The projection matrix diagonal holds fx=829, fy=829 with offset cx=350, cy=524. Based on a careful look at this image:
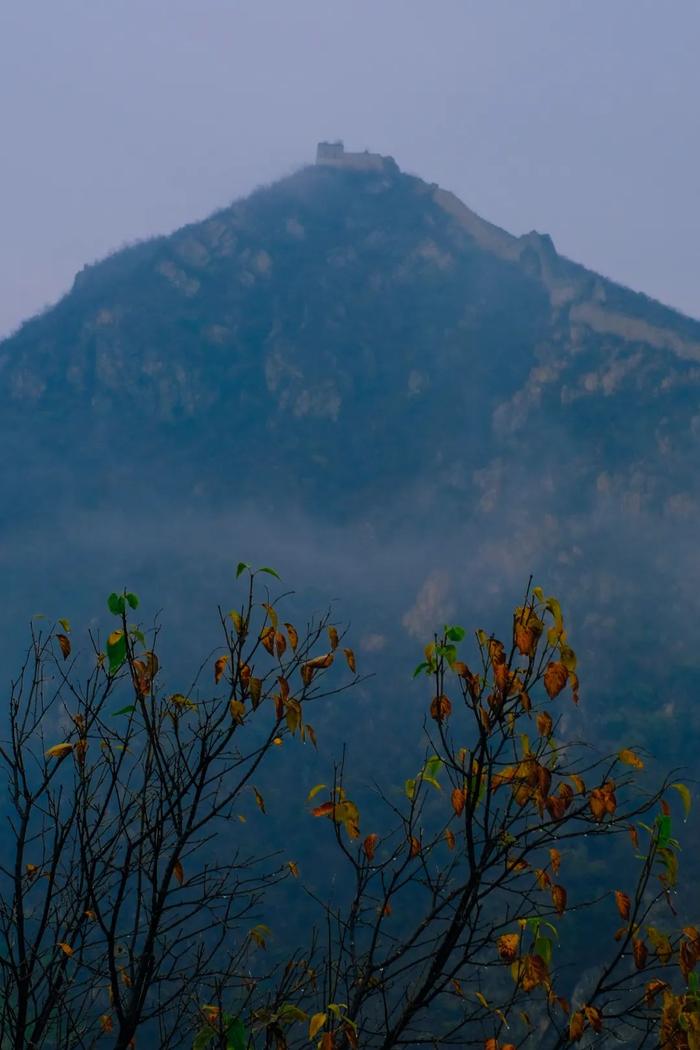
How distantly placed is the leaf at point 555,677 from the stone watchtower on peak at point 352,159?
88.9 metres

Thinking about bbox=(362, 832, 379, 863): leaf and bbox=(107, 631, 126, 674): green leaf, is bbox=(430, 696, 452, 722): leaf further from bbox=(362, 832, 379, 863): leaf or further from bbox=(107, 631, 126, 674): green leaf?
A: bbox=(107, 631, 126, 674): green leaf

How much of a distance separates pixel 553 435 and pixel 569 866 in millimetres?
35207

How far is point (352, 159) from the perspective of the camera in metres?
84.8

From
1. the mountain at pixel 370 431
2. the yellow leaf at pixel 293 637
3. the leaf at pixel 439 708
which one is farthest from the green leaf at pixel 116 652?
the mountain at pixel 370 431

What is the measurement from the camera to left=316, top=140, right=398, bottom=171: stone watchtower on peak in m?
83.8

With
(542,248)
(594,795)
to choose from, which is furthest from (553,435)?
(594,795)

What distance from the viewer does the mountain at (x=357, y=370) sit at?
60562 mm

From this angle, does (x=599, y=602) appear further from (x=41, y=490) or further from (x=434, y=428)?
(x=41, y=490)

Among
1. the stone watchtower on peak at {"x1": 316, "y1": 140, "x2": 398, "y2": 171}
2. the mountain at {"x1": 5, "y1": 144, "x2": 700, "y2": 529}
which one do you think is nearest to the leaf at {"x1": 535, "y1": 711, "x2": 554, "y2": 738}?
the mountain at {"x1": 5, "y1": 144, "x2": 700, "y2": 529}

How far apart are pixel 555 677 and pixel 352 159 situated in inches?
3562

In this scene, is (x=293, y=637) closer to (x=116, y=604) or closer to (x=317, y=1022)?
(x=116, y=604)

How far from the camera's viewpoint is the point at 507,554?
5600 centimetres

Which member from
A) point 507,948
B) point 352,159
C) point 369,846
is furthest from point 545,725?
point 352,159

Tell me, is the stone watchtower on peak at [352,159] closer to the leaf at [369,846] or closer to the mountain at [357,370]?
the mountain at [357,370]
